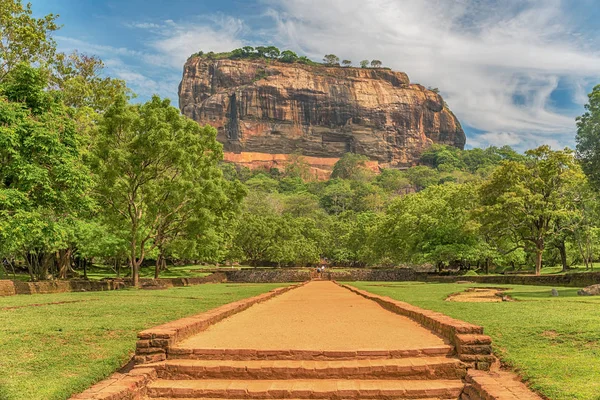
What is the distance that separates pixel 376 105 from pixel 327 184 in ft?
170

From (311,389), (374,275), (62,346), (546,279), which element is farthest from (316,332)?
(374,275)

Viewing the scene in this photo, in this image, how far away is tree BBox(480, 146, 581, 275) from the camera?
28.1 meters

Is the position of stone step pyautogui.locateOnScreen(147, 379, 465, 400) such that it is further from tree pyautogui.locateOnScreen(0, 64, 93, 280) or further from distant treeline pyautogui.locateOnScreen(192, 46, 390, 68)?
distant treeline pyautogui.locateOnScreen(192, 46, 390, 68)

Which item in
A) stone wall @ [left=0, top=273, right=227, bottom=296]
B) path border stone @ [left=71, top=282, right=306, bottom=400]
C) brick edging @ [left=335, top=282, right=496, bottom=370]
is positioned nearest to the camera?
path border stone @ [left=71, top=282, right=306, bottom=400]

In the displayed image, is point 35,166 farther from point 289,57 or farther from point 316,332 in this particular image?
point 289,57

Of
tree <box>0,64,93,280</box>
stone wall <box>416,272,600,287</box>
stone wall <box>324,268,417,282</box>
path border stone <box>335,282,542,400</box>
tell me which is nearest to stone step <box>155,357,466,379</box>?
path border stone <box>335,282,542,400</box>

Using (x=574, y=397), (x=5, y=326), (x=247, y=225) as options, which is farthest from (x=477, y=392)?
(x=247, y=225)

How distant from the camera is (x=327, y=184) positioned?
427 feet

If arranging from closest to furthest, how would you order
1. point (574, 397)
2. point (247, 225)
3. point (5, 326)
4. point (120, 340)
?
point (574, 397) < point (120, 340) < point (5, 326) < point (247, 225)

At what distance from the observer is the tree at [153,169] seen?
22.2 m

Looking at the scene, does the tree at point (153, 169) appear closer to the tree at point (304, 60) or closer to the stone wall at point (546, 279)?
the stone wall at point (546, 279)

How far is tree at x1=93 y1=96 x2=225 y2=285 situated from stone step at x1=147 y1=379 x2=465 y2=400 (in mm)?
17063

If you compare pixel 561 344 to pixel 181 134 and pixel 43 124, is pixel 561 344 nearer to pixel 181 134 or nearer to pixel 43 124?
pixel 43 124

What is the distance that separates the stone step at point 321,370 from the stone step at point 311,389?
0.12 metres
